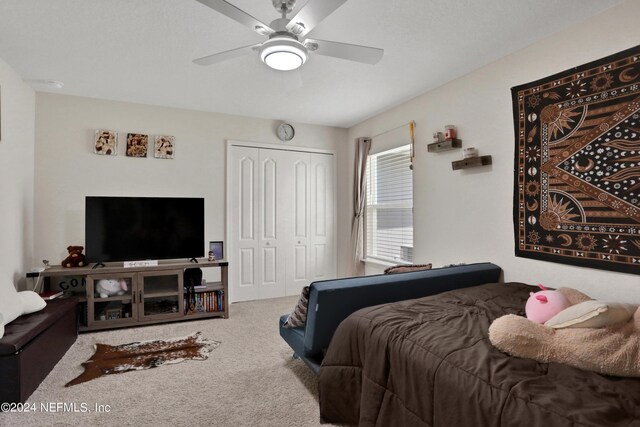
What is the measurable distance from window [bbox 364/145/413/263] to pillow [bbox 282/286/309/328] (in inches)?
82.0

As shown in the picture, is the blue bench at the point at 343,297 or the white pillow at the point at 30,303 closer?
the blue bench at the point at 343,297

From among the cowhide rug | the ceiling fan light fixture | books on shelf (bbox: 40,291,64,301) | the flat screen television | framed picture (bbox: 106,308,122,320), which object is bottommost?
the cowhide rug

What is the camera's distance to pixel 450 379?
1263 millimetres

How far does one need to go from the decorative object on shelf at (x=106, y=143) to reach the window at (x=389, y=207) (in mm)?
3243

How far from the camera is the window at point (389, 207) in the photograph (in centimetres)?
403

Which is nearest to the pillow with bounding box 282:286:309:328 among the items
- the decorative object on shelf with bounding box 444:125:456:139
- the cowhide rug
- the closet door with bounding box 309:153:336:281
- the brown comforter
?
A: the brown comforter

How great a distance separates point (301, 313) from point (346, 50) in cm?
178

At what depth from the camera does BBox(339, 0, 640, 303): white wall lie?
2195 mm

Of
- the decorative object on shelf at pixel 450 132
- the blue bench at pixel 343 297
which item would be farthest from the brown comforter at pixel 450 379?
the decorative object on shelf at pixel 450 132

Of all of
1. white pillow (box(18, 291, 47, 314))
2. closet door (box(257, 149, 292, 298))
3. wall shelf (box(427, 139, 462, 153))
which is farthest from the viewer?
closet door (box(257, 149, 292, 298))

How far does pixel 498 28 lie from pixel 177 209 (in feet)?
11.4

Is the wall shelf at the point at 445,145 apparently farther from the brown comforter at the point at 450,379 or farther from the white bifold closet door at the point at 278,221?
the white bifold closet door at the point at 278,221

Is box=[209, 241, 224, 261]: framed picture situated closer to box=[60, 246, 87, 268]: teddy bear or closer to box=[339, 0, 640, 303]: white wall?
box=[60, 246, 87, 268]: teddy bear

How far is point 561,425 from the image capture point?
0.95 meters
